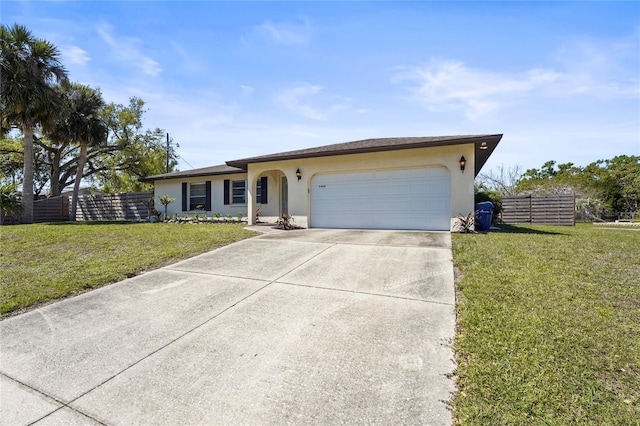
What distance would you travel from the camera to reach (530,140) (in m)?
18.3

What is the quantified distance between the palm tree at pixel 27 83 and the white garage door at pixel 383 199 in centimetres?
1347

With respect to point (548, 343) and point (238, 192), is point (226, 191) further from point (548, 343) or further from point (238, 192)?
point (548, 343)

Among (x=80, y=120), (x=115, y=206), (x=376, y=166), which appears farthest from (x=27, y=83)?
(x=376, y=166)

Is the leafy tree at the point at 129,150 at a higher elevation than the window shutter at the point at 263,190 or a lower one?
higher

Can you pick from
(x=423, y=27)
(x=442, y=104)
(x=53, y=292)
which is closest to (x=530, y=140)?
(x=442, y=104)

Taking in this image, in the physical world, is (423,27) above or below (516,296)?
above

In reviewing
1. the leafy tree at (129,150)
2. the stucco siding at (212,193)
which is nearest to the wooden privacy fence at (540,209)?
the stucco siding at (212,193)

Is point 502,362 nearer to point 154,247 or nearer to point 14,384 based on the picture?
point 14,384

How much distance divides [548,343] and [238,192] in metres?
13.9

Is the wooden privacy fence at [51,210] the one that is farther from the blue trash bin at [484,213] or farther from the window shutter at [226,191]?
the blue trash bin at [484,213]

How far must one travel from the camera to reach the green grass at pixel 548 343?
1.90 meters

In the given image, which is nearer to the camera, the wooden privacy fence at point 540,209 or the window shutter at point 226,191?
the wooden privacy fence at point 540,209

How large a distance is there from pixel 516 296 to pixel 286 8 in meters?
7.80

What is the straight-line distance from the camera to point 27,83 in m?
13.3
